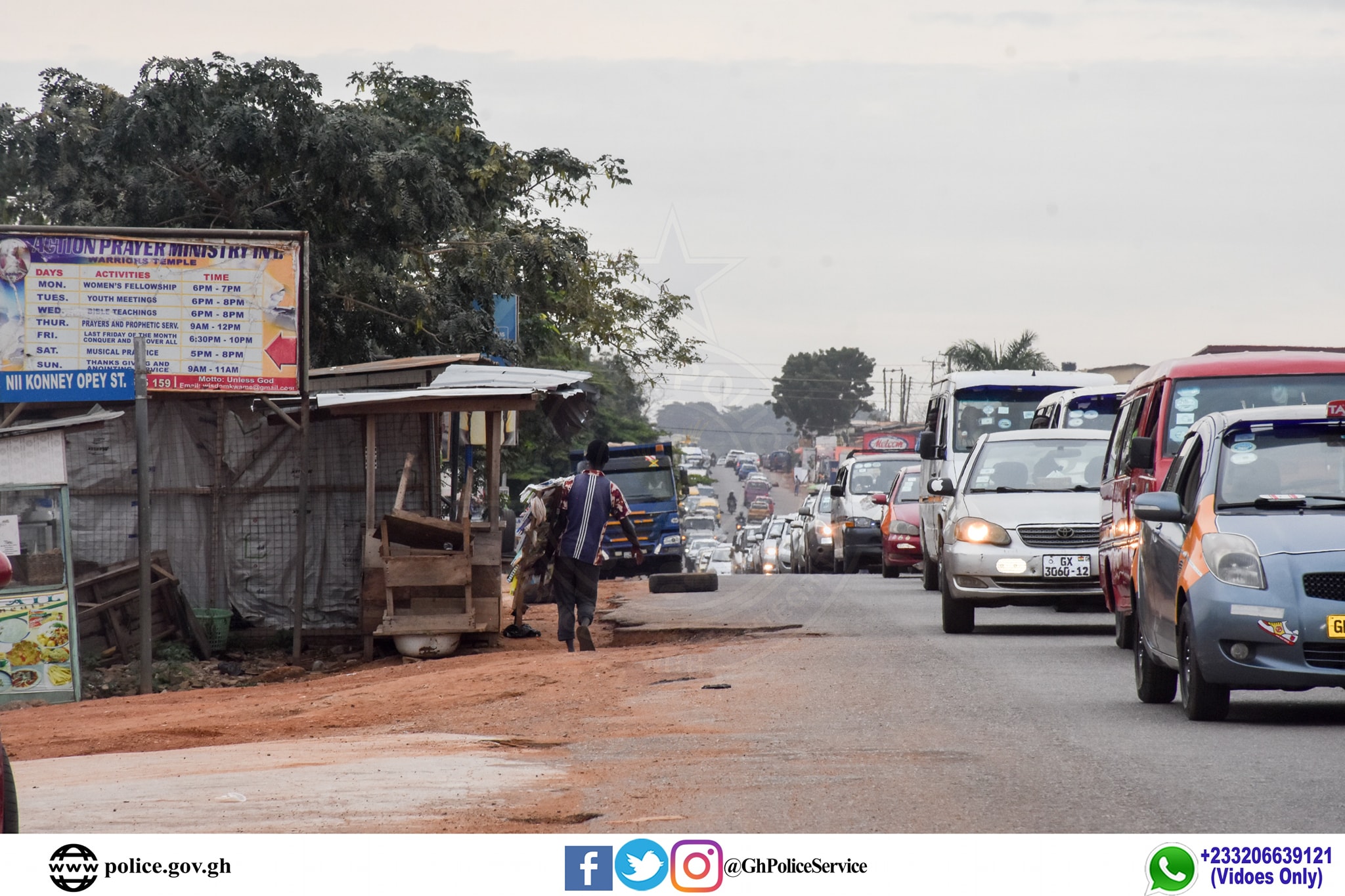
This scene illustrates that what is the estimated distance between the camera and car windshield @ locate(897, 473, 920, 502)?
1046 inches

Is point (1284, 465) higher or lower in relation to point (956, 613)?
higher

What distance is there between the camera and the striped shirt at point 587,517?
49.6 ft

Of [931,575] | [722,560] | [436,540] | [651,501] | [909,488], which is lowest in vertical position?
[722,560]

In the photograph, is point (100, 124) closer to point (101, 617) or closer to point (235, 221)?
point (235, 221)

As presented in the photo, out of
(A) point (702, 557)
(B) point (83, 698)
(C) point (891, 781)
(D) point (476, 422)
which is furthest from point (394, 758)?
(A) point (702, 557)

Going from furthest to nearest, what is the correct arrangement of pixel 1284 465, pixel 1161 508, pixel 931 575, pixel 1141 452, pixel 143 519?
pixel 931 575 < pixel 143 519 < pixel 1141 452 < pixel 1284 465 < pixel 1161 508

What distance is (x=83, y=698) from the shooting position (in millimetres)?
15141

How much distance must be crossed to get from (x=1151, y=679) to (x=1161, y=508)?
4.56 feet

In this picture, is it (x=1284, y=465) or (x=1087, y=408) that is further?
(x=1087, y=408)

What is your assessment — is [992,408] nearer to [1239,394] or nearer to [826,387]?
[1239,394]

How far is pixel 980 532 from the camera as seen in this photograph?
15305 millimetres
